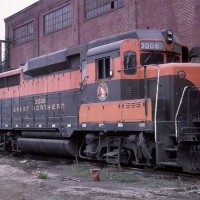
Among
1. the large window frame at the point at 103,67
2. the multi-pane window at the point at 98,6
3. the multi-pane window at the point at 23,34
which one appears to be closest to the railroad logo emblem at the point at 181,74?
the large window frame at the point at 103,67

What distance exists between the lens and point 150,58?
12203 mm

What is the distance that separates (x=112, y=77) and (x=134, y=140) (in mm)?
1975

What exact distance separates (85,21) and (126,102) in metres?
19.3

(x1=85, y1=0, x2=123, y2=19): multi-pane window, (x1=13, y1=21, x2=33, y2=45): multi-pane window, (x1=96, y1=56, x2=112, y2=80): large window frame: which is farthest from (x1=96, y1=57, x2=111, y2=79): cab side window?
(x1=13, y1=21, x2=33, y2=45): multi-pane window

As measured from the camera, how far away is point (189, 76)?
11398 millimetres

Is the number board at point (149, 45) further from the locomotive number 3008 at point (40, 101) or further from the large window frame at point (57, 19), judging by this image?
the large window frame at point (57, 19)

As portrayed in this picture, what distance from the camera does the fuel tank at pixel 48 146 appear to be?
47.8ft

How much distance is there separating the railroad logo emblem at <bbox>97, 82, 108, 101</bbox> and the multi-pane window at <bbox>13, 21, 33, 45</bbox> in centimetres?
2580

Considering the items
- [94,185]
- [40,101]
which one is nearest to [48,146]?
[40,101]

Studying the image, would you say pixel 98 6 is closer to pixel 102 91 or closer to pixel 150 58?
pixel 102 91

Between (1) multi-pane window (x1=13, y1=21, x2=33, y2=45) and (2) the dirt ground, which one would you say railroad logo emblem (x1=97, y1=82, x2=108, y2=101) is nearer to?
(2) the dirt ground

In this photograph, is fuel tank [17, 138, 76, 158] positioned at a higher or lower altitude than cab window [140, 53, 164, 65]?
lower

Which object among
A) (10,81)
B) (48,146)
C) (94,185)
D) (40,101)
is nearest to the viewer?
(94,185)

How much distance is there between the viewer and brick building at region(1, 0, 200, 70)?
73.0 feet
